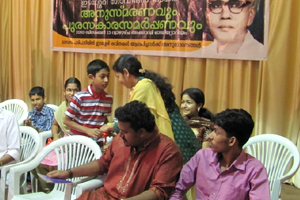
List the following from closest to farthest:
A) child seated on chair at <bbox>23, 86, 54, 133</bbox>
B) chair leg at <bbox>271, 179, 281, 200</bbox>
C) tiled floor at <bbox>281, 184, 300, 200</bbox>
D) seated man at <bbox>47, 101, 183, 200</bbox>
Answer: seated man at <bbox>47, 101, 183, 200</bbox>
chair leg at <bbox>271, 179, 281, 200</bbox>
tiled floor at <bbox>281, 184, 300, 200</bbox>
child seated on chair at <bbox>23, 86, 54, 133</bbox>

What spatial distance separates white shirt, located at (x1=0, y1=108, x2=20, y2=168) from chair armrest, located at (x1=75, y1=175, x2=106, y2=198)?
77cm

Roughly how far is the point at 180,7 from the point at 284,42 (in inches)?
43.5

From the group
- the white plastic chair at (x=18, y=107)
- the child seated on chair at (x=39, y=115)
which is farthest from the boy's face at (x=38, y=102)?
the white plastic chair at (x=18, y=107)

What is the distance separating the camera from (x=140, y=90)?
2.13 m

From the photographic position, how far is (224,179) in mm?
1763

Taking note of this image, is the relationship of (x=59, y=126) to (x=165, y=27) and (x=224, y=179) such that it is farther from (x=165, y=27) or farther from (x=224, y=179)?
(x=224, y=179)

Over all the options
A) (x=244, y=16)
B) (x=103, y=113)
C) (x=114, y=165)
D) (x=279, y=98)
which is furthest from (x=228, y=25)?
(x=114, y=165)

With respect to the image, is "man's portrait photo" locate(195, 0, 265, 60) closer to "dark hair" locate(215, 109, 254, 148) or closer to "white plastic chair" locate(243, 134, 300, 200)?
"white plastic chair" locate(243, 134, 300, 200)

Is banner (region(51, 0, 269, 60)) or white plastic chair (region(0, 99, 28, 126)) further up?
banner (region(51, 0, 269, 60))

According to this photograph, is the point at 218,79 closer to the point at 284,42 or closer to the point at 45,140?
the point at 284,42

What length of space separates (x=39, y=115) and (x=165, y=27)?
5.52 feet

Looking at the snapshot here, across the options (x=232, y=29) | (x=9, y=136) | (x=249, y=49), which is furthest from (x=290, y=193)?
(x=9, y=136)

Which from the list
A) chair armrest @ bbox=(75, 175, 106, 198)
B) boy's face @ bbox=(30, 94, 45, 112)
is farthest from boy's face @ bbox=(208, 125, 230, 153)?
boy's face @ bbox=(30, 94, 45, 112)

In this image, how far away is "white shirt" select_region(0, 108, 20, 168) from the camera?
255cm
